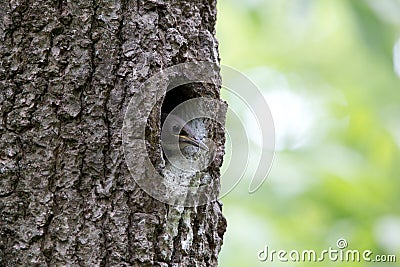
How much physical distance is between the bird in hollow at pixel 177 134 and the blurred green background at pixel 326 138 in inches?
51.9

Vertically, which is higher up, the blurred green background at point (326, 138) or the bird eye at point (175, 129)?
the blurred green background at point (326, 138)

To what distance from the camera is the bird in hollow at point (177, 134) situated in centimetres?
219

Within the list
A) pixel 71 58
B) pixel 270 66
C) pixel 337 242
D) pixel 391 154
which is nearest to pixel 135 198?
pixel 71 58

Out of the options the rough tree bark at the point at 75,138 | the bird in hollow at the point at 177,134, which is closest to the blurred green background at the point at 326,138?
the bird in hollow at the point at 177,134

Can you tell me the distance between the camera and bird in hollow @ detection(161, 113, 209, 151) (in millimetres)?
2188

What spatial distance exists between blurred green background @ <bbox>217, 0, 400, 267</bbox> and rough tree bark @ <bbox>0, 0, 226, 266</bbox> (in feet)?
5.13

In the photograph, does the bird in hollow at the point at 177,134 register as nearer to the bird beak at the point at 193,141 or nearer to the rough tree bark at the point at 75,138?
the bird beak at the point at 193,141

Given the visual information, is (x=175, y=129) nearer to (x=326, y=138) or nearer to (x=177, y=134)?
(x=177, y=134)

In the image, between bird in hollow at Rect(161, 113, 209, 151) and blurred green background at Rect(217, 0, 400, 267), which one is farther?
blurred green background at Rect(217, 0, 400, 267)

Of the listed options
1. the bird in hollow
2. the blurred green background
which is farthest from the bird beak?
the blurred green background

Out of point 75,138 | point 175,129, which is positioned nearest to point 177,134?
point 175,129

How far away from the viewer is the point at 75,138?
77.2 inches

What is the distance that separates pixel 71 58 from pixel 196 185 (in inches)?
22.4

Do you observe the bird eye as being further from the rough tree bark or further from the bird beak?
the rough tree bark
